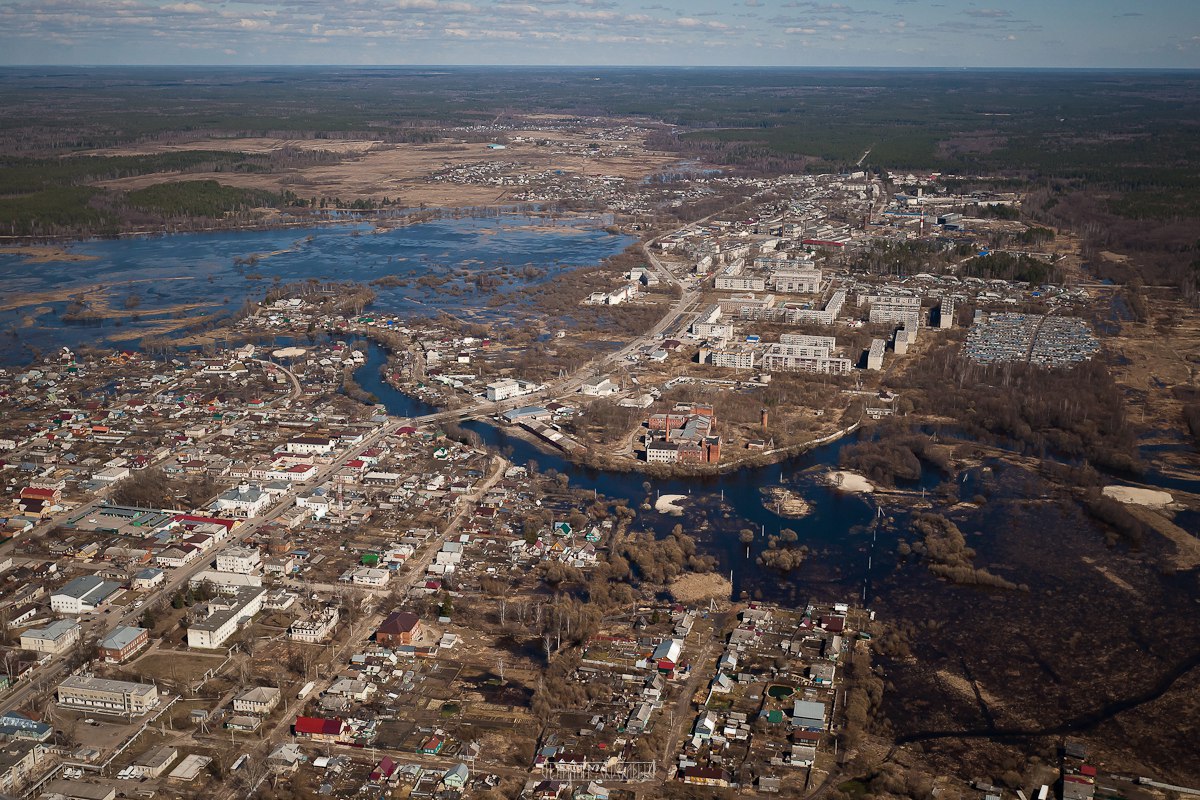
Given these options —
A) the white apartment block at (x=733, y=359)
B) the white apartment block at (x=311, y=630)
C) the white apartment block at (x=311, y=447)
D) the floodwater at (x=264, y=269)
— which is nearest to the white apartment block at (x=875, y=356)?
the white apartment block at (x=733, y=359)

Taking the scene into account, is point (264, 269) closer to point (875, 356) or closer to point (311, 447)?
point (311, 447)

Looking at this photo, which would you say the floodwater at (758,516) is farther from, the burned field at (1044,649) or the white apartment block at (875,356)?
the white apartment block at (875,356)

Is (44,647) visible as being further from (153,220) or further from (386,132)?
(386,132)

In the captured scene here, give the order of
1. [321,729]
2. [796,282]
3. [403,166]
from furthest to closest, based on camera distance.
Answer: [403,166]
[796,282]
[321,729]

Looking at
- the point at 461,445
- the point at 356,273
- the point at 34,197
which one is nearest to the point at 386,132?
the point at 34,197

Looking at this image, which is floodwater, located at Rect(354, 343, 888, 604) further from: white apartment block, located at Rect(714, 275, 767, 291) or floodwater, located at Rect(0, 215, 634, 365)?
white apartment block, located at Rect(714, 275, 767, 291)

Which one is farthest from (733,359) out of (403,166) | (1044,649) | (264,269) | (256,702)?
(403,166)
